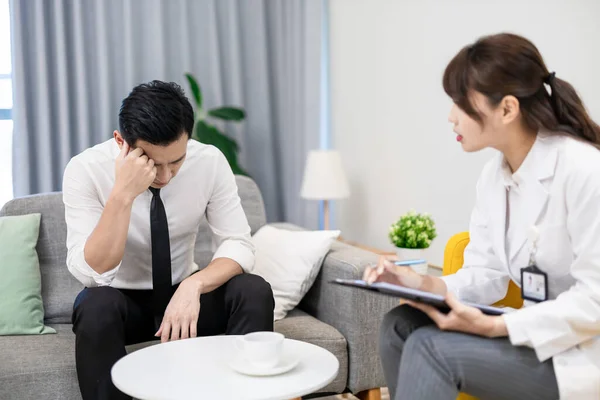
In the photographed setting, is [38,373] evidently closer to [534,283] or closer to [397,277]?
[397,277]

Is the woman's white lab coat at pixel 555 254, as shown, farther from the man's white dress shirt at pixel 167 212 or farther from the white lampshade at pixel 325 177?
the white lampshade at pixel 325 177

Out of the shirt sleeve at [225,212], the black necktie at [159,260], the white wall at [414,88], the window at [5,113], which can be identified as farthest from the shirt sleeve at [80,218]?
the window at [5,113]

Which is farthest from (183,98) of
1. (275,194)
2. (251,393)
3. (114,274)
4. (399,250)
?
(275,194)

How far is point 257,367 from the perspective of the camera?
1.41 metres

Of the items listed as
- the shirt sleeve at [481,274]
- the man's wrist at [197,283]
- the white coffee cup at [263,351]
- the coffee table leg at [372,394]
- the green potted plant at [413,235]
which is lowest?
the coffee table leg at [372,394]

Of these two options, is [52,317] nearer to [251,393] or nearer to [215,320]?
[215,320]

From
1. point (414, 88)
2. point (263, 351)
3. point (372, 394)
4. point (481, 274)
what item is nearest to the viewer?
point (263, 351)

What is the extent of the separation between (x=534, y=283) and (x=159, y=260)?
987mm

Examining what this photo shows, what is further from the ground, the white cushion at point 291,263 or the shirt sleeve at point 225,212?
the shirt sleeve at point 225,212

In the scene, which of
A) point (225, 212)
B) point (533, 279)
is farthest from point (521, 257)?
point (225, 212)

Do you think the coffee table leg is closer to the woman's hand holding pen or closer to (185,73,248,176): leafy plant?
the woman's hand holding pen

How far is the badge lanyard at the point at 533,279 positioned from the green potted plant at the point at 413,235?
51.7 inches

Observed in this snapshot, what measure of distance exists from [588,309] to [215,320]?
100 cm

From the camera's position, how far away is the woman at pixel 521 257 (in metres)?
1.31
